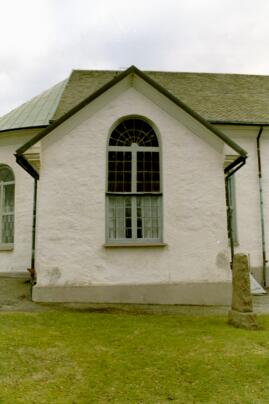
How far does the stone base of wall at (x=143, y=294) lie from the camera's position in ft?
30.1

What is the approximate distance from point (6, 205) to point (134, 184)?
22.3ft

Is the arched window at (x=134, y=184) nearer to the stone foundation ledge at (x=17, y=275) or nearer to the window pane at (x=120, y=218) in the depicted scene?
the window pane at (x=120, y=218)

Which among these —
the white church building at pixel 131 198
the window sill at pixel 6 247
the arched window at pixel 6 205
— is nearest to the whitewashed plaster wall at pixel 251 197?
the white church building at pixel 131 198

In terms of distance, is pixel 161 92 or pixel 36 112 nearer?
pixel 161 92

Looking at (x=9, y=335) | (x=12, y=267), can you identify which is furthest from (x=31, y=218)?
(x=9, y=335)

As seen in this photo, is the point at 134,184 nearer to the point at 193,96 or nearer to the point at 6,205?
the point at 6,205

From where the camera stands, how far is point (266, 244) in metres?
13.9

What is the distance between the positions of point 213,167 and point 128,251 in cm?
332

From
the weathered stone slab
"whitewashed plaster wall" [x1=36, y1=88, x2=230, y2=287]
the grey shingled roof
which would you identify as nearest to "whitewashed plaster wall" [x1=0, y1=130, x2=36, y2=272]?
the grey shingled roof

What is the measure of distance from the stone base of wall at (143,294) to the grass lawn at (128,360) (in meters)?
1.26

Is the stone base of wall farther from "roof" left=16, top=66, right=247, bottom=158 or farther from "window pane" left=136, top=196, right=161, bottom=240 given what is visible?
"roof" left=16, top=66, right=247, bottom=158

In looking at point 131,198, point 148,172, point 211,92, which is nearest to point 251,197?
point 148,172

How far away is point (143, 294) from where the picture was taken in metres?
9.42

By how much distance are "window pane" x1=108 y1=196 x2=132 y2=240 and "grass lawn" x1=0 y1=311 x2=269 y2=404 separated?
2.53 meters
